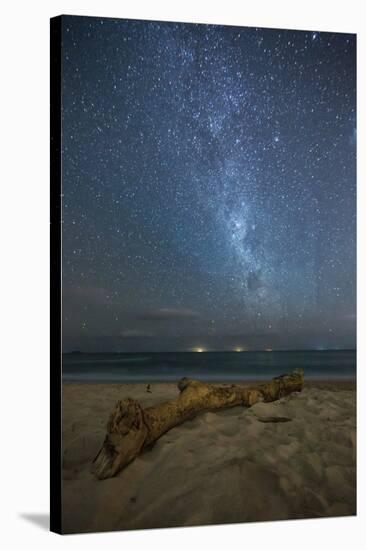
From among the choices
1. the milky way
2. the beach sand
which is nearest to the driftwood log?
the beach sand

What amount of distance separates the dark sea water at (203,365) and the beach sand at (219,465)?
0.07m

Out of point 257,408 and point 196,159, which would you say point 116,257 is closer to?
point 196,159

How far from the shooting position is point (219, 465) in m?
9.07

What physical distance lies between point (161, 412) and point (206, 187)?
1.65m

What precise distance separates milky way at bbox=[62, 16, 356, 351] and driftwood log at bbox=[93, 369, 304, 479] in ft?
0.99

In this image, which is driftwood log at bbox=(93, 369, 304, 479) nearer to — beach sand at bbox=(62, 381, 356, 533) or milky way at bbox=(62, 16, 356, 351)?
beach sand at bbox=(62, 381, 356, 533)

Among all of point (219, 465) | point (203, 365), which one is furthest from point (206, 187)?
point (219, 465)

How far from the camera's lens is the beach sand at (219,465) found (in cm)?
879

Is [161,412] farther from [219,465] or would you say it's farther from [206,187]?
[206,187]

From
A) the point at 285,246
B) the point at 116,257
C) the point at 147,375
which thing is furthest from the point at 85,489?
the point at 285,246

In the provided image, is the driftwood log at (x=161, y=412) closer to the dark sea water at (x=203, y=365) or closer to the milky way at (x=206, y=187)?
the dark sea water at (x=203, y=365)

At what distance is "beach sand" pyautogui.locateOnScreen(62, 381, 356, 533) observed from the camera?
28.8 ft

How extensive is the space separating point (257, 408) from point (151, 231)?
1.50 m

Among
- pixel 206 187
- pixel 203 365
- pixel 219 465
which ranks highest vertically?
pixel 206 187
